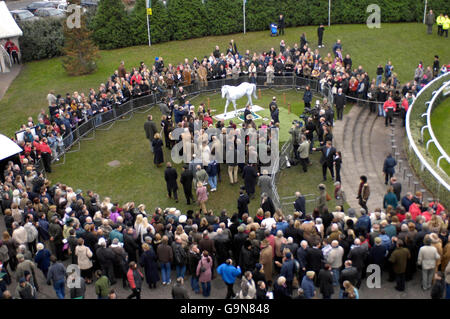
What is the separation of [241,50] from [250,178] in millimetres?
18677

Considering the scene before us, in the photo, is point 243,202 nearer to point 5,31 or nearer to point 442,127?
point 442,127

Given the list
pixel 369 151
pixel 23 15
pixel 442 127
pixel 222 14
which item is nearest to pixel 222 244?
pixel 369 151

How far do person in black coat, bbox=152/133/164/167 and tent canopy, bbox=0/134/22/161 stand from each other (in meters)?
5.02

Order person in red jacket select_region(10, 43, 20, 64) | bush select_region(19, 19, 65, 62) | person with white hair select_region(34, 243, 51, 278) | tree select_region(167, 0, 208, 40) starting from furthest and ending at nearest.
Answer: tree select_region(167, 0, 208, 40) → bush select_region(19, 19, 65, 62) → person in red jacket select_region(10, 43, 20, 64) → person with white hair select_region(34, 243, 51, 278)

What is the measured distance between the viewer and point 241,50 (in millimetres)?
37500

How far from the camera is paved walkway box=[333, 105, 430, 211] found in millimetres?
21073

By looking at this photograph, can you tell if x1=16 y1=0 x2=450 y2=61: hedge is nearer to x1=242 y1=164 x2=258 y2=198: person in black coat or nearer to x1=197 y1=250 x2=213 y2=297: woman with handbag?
x1=242 y1=164 x2=258 y2=198: person in black coat

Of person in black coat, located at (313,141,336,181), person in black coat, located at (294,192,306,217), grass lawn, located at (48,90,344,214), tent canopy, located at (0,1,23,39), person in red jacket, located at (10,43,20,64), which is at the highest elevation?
tent canopy, located at (0,1,23,39)

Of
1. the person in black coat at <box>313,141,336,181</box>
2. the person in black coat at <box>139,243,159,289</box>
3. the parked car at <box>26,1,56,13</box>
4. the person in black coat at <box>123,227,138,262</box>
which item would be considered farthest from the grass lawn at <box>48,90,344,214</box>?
the parked car at <box>26,1,56,13</box>

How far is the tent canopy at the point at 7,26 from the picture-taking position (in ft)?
117

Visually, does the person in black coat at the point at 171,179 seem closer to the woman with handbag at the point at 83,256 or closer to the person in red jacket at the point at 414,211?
the woman with handbag at the point at 83,256

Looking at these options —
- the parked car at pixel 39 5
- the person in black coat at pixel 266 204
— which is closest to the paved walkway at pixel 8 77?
the parked car at pixel 39 5

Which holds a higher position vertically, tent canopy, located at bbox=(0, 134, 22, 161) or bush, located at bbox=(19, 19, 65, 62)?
bush, located at bbox=(19, 19, 65, 62)

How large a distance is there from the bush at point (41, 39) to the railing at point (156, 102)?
1083 centimetres
